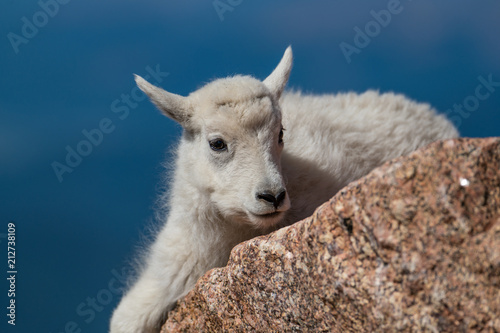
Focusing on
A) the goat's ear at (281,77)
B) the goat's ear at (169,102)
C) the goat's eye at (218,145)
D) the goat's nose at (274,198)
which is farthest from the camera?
the goat's ear at (281,77)

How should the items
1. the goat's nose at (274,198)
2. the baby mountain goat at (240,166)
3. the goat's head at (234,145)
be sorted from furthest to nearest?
the baby mountain goat at (240,166) < the goat's head at (234,145) < the goat's nose at (274,198)

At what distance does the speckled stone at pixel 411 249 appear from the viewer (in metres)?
2.46

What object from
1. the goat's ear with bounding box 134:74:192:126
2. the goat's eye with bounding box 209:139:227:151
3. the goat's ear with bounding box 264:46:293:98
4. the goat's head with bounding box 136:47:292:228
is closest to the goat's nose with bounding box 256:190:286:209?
the goat's head with bounding box 136:47:292:228

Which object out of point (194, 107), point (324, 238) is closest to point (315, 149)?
point (194, 107)

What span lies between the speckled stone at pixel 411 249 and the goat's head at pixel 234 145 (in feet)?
3.52

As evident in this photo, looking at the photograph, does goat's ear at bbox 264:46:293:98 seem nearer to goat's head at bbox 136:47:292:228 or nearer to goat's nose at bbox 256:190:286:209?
goat's head at bbox 136:47:292:228

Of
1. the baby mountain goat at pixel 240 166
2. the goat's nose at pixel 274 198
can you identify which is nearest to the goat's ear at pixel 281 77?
the baby mountain goat at pixel 240 166

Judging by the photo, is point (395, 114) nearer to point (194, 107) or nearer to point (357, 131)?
point (357, 131)

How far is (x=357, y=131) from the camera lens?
5.91 meters

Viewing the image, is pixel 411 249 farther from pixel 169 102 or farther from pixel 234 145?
pixel 169 102

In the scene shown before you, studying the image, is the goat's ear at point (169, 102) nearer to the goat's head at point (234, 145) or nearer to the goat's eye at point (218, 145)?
the goat's head at point (234, 145)

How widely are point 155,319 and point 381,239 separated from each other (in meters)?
3.05

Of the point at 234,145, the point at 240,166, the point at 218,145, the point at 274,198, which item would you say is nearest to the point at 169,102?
the point at 218,145

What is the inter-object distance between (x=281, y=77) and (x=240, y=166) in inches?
→ 45.8
